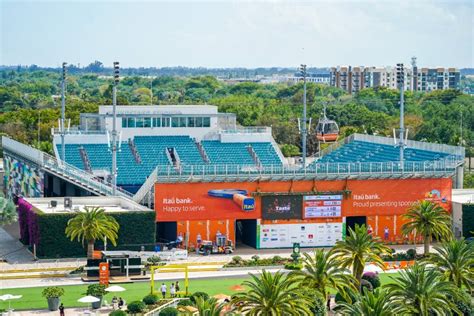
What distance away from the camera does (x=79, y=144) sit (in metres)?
94.8

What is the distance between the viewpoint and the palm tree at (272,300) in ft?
163

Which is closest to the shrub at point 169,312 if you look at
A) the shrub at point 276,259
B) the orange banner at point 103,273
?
the orange banner at point 103,273

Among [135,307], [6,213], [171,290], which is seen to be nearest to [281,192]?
[171,290]

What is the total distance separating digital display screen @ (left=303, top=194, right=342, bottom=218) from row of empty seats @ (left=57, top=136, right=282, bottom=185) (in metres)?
15.4

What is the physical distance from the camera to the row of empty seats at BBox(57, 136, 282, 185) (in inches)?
3633

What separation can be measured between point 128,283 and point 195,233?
11154mm

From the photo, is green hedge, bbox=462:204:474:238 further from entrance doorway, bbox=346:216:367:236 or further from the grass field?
the grass field

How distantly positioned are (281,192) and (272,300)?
28.7 metres

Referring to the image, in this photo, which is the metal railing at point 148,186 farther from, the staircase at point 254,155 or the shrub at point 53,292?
the staircase at point 254,155

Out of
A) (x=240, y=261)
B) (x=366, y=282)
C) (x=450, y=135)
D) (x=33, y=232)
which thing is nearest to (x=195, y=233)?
(x=240, y=261)

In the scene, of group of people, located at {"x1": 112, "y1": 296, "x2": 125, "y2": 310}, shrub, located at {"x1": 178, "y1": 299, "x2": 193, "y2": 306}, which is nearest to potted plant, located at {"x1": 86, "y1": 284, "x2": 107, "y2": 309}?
group of people, located at {"x1": 112, "y1": 296, "x2": 125, "y2": 310}

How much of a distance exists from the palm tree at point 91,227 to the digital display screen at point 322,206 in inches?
557

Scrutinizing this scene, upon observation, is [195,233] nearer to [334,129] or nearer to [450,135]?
[334,129]

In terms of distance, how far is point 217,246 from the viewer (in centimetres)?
7631
